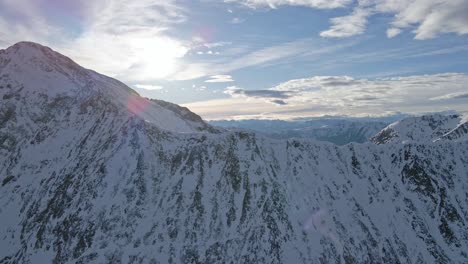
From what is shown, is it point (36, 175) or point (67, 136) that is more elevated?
point (67, 136)

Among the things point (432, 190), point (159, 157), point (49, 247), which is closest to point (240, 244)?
point (159, 157)

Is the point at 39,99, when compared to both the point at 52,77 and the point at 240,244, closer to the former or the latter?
the point at 52,77

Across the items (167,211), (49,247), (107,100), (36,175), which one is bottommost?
Result: (49,247)

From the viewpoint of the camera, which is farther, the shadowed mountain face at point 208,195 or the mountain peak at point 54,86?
the mountain peak at point 54,86

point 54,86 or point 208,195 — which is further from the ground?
point 54,86

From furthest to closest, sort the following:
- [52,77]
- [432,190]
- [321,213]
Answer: [52,77] → [432,190] → [321,213]

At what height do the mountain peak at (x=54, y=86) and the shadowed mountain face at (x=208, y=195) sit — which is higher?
the mountain peak at (x=54, y=86)

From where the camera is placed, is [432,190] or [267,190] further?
[432,190]

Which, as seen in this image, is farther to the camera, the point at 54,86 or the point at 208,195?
the point at 54,86
